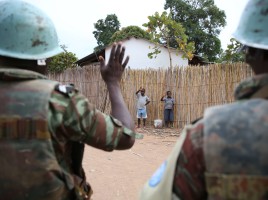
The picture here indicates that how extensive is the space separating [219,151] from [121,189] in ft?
12.9

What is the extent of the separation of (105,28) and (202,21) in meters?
11.2

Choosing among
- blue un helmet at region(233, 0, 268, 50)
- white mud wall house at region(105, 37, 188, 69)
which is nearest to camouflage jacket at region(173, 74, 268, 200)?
blue un helmet at region(233, 0, 268, 50)

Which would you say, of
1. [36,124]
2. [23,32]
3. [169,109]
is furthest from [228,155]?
[169,109]

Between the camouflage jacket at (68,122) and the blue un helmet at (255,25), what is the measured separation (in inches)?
25.3

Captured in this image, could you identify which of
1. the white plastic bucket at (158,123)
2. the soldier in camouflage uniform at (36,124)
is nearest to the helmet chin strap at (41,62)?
the soldier in camouflage uniform at (36,124)

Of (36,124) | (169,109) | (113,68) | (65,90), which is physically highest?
(113,68)

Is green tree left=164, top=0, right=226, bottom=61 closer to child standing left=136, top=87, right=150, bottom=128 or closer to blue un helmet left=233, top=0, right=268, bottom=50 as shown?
child standing left=136, top=87, right=150, bottom=128

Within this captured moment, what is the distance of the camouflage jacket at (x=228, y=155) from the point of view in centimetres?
97

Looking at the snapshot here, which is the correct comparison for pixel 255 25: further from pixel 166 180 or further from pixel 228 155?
pixel 166 180

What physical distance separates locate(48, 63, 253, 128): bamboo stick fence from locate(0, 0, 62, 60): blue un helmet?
900cm

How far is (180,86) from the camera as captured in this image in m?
11.9

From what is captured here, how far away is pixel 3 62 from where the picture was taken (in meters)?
1.57

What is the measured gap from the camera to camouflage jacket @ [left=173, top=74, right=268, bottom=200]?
97 cm

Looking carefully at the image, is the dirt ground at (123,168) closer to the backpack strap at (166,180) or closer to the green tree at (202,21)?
the backpack strap at (166,180)
